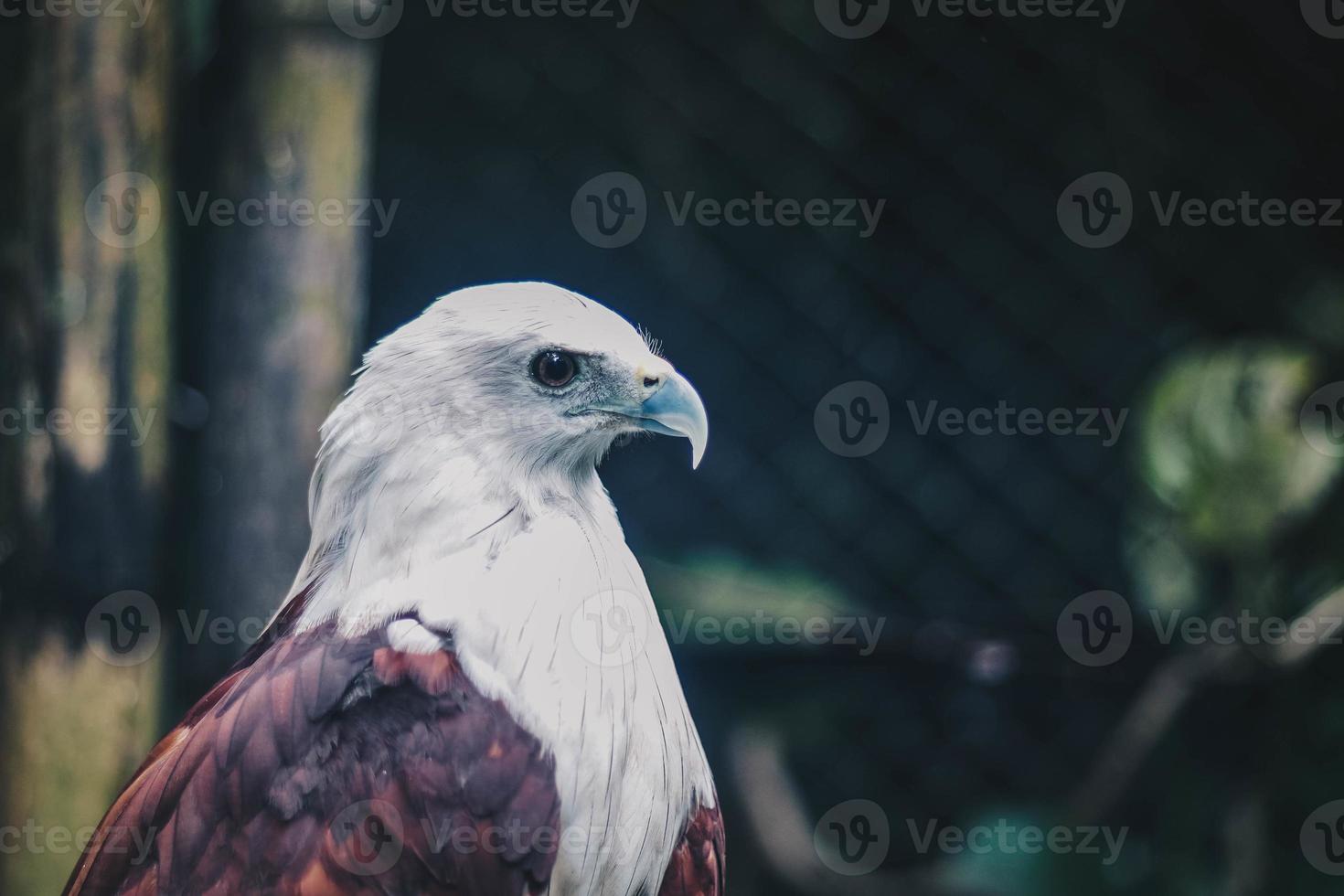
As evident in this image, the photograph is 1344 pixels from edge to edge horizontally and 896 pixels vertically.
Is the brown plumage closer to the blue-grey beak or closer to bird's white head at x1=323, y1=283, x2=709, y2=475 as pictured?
bird's white head at x1=323, y1=283, x2=709, y2=475

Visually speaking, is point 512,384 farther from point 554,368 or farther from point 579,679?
point 579,679

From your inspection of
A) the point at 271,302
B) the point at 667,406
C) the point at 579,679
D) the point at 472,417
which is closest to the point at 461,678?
the point at 579,679

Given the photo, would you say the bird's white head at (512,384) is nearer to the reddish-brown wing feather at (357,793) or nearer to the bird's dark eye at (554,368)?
the bird's dark eye at (554,368)

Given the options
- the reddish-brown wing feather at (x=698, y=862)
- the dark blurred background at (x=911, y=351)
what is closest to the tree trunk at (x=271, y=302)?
the dark blurred background at (x=911, y=351)

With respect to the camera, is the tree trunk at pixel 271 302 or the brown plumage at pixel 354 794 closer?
the brown plumage at pixel 354 794

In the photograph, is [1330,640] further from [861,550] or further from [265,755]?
[265,755]

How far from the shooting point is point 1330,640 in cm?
258

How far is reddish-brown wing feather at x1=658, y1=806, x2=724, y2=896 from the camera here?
1.77m

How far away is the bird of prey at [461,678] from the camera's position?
154 centimetres

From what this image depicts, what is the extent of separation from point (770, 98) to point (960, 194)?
54 cm

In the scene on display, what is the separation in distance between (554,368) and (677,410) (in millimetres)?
203

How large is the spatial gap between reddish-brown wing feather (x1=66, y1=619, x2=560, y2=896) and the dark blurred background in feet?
2.57

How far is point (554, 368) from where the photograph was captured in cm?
187

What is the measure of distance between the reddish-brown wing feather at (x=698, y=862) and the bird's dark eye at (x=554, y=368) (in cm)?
69
